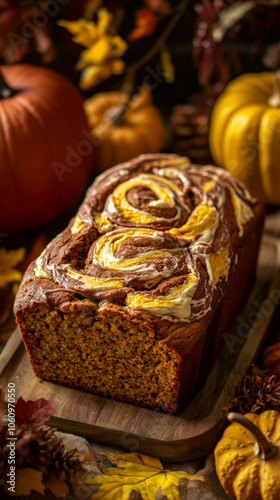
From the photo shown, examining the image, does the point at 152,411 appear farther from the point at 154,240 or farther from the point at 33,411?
the point at 154,240

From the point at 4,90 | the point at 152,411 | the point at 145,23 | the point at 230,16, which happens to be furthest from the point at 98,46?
the point at 152,411

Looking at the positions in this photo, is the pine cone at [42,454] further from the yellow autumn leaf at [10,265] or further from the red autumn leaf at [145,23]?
the red autumn leaf at [145,23]

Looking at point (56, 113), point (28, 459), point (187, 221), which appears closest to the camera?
point (28, 459)

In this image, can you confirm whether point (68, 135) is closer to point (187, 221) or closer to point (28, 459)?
point (187, 221)

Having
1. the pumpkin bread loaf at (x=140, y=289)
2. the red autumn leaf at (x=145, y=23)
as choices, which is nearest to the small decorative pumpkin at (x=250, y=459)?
the pumpkin bread loaf at (x=140, y=289)

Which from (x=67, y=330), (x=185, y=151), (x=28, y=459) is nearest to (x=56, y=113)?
(x=185, y=151)

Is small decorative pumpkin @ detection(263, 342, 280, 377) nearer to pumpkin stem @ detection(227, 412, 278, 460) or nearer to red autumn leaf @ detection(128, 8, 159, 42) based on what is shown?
pumpkin stem @ detection(227, 412, 278, 460)

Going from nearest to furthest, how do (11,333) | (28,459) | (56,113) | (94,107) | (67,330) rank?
(28,459)
(67,330)
(11,333)
(56,113)
(94,107)
